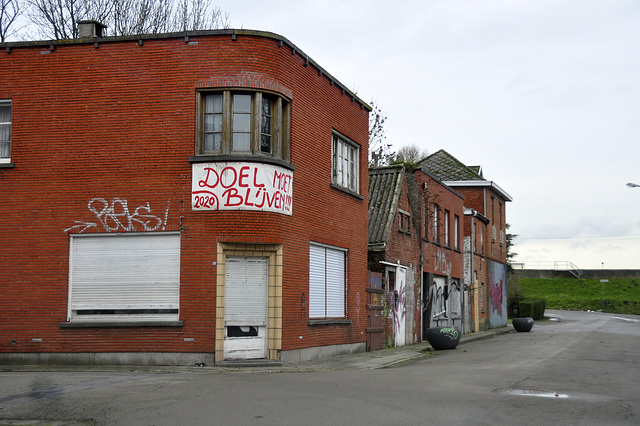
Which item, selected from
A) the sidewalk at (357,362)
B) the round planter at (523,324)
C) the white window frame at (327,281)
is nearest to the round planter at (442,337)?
the sidewalk at (357,362)

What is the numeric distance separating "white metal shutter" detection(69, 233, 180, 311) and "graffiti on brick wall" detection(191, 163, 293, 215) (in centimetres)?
111

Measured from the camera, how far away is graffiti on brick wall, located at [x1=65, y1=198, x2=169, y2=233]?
16.1 m

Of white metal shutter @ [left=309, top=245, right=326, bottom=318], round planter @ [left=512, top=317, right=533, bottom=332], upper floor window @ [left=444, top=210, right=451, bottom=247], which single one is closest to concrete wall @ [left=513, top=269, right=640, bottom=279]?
round planter @ [left=512, top=317, right=533, bottom=332]

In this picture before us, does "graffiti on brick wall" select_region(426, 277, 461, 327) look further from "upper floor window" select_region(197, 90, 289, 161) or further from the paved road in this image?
"upper floor window" select_region(197, 90, 289, 161)

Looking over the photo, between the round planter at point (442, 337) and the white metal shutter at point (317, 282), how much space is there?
487cm

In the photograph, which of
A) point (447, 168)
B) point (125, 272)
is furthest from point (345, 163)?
point (447, 168)

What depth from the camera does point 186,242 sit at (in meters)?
15.9

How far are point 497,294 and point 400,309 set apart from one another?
21126 millimetres

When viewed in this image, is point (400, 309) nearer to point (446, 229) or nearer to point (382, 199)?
point (382, 199)

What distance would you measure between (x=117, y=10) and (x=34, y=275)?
15.4m

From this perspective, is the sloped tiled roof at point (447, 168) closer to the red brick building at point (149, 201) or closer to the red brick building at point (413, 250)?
the red brick building at point (413, 250)

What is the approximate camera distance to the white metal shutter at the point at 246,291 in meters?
16.0

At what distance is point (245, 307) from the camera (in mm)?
16156

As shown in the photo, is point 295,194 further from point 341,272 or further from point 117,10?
point 117,10
